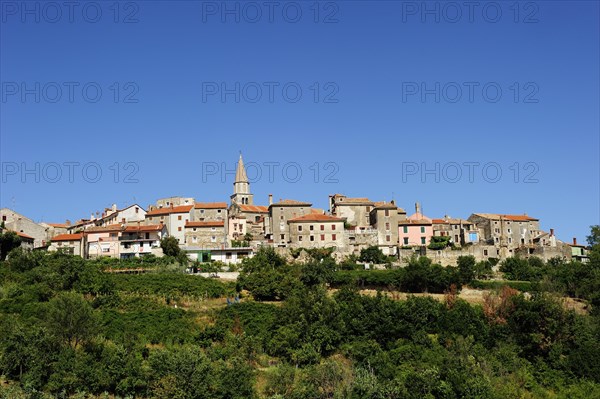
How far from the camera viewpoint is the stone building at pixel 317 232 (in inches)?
2766

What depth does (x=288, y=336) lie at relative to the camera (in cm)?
4359

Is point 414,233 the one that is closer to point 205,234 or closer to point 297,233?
point 297,233

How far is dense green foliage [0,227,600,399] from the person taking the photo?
37.0 m

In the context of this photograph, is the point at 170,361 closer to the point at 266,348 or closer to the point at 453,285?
the point at 266,348

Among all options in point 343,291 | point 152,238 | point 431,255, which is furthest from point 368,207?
point 343,291

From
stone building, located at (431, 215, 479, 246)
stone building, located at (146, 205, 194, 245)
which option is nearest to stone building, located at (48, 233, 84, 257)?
stone building, located at (146, 205, 194, 245)

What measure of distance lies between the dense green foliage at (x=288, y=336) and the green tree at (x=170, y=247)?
10299 mm

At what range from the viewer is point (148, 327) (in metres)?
45.8

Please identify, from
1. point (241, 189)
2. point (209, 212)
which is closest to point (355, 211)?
point (209, 212)

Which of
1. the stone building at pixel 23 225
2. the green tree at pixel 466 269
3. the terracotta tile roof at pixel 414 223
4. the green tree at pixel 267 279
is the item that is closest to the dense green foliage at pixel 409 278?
the green tree at pixel 466 269

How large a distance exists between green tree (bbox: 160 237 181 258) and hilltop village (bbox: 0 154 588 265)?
1.42 metres

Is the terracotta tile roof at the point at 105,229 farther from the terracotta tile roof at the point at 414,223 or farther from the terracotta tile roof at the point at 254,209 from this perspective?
the terracotta tile roof at the point at 414,223

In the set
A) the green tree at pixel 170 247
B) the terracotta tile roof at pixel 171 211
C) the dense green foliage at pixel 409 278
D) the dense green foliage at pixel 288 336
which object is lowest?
the dense green foliage at pixel 288 336

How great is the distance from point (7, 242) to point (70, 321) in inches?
1032
